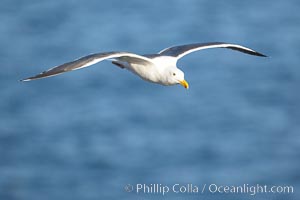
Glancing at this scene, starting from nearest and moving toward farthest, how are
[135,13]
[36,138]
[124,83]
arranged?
[36,138], [124,83], [135,13]

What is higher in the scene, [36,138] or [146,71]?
[36,138]

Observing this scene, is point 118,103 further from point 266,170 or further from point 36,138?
point 266,170

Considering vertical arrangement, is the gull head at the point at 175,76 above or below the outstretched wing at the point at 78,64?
above

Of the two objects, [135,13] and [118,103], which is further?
[135,13]

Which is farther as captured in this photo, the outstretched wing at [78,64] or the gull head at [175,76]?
the gull head at [175,76]

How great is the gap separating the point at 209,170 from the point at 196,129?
2229 millimetres

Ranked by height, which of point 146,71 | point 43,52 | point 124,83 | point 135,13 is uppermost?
point 135,13

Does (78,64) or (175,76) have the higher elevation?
(175,76)

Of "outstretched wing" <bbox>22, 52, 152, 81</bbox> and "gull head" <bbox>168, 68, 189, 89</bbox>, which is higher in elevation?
"gull head" <bbox>168, 68, 189, 89</bbox>

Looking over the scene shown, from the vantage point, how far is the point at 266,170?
69.2 feet

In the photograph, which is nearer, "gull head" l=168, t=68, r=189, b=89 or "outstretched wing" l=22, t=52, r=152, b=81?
"outstretched wing" l=22, t=52, r=152, b=81

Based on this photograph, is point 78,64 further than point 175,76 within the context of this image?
No

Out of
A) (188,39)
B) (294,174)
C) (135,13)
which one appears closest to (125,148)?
(294,174)

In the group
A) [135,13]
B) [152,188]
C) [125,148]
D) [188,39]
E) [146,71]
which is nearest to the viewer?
[146,71]
